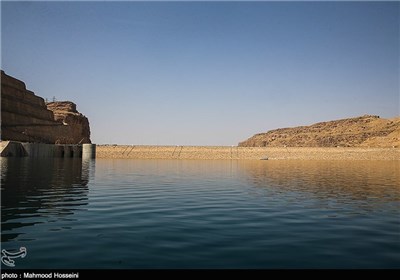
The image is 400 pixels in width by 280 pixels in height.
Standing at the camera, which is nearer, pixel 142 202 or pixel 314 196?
pixel 142 202

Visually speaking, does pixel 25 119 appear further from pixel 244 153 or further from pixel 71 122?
pixel 244 153

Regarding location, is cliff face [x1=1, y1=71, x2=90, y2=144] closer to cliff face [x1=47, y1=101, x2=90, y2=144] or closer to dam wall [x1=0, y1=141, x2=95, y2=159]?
cliff face [x1=47, y1=101, x2=90, y2=144]

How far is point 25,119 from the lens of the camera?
4828 inches

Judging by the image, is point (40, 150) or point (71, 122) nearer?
point (40, 150)

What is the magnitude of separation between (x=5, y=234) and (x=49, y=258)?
3.78 m

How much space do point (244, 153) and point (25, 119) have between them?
79462mm

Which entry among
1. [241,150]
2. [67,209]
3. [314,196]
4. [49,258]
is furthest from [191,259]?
[241,150]

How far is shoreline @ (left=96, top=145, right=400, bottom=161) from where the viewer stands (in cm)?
11412

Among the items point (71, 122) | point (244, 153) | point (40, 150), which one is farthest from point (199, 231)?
point (71, 122)

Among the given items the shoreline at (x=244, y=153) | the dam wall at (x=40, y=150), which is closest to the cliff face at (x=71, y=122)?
the dam wall at (x=40, y=150)

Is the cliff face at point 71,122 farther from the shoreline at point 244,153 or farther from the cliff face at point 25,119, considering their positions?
the shoreline at point 244,153

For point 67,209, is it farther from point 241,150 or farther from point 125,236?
point 241,150

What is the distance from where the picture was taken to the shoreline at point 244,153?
11412 centimetres

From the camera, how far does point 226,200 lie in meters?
21.7
